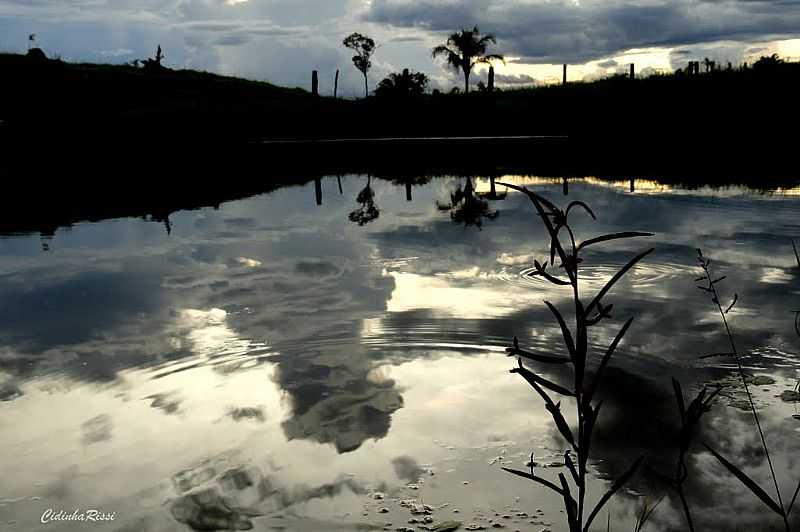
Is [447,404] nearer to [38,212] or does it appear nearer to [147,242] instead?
[147,242]

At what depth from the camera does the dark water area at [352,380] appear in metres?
4.01

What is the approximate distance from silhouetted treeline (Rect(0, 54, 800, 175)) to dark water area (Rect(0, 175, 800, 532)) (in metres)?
13.5

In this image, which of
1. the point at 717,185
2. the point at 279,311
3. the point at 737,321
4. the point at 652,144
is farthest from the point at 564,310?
the point at 652,144

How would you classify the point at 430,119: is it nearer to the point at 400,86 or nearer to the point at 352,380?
the point at 400,86

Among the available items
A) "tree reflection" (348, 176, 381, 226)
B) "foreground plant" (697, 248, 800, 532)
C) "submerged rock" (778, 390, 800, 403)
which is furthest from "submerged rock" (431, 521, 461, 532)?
"tree reflection" (348, 176, 381, 226)

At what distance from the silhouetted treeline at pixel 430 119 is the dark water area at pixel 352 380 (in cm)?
1345

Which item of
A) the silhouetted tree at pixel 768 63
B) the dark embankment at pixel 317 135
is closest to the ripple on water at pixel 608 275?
the dark embankment at pixel 317 135

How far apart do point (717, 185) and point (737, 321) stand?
12.0m

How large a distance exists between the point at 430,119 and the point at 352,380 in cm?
4263

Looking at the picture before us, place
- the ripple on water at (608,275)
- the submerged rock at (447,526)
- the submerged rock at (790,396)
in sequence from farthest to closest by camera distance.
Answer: the ripple on water at (608,275) < the submerged rock at (790,396) < the submerged rock at (447,526)

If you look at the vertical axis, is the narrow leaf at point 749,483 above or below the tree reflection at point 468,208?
above

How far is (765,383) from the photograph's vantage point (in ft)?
17.4

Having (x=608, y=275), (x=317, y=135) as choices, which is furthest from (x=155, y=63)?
(x=608, y=275)

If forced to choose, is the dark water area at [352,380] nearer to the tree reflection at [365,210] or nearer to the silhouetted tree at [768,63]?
the tree reflection at [365,210]
